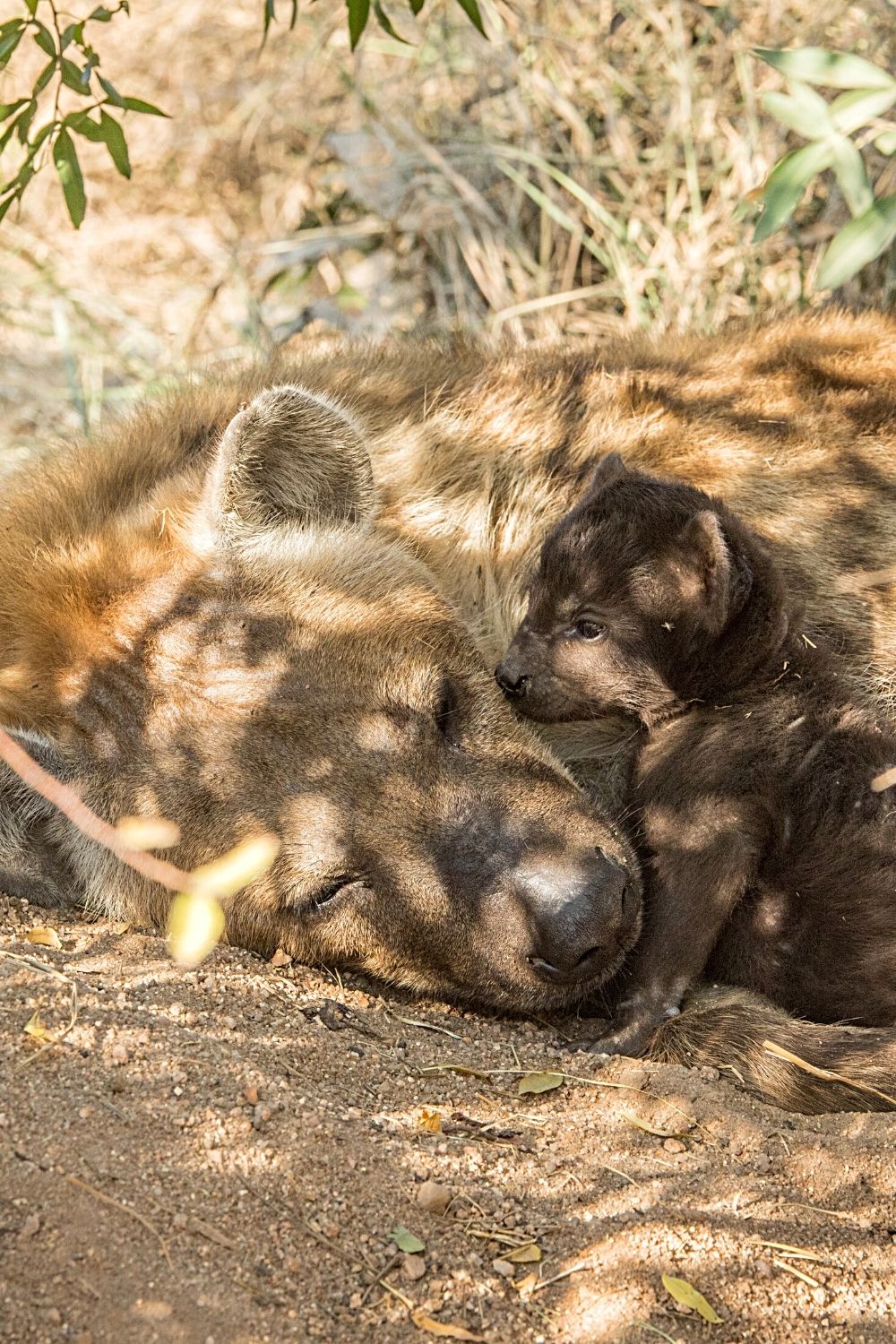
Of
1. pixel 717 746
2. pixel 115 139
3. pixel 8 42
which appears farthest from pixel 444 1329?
pixel 8 42

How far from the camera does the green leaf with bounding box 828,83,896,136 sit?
179 centimetres

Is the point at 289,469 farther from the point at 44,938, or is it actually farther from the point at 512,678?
the point at 44,938

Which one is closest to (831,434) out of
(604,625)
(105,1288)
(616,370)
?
(616,370)

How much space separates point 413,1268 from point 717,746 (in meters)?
1.22

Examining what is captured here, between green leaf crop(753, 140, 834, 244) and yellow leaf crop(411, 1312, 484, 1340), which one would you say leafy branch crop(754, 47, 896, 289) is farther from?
yellow leaf crop(411, 1312, 484, 1340)

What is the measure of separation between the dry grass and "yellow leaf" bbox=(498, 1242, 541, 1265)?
3413 mm

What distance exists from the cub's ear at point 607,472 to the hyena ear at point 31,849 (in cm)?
116

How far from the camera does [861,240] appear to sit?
1830 mm

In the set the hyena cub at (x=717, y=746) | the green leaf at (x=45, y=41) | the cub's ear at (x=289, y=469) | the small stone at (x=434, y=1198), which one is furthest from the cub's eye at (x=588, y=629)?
the green leaf at (x=45, y=41)

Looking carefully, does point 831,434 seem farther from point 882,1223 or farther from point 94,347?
point 94,347

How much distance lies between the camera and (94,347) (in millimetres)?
5785

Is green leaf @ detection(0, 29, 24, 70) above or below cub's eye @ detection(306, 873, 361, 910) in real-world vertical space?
above

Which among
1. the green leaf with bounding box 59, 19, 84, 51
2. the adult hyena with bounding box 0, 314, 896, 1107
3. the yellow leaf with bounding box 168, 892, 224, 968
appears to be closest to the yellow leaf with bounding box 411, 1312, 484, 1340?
the adult hyena with bounding box 0, 314, 896, 1107

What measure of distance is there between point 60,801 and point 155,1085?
722 mm
